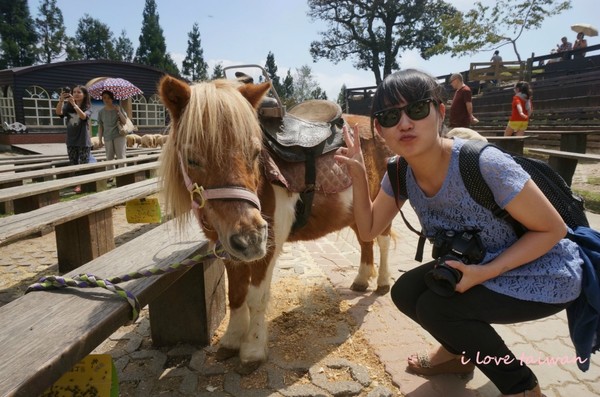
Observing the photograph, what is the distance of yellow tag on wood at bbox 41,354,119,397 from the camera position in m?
1.40

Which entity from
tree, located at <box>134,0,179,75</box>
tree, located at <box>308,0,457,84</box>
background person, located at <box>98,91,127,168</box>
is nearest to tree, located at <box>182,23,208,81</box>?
tree, located at <box>134,0,179,75</box>

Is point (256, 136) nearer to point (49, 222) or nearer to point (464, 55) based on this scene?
point (49, 222)

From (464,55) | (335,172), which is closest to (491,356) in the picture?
(335,172)

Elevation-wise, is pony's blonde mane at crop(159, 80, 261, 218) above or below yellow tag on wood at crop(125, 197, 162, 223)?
above

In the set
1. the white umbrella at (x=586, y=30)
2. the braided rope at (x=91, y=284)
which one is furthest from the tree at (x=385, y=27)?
the braided rope at (x=91, y=284)

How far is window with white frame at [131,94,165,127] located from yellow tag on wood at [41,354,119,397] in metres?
23.2

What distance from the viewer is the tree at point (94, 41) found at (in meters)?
58.8

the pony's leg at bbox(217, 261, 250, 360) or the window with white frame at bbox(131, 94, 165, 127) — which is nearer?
the pony's leg at bbox(217, 261, 250, 360)

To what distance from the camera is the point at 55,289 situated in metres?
1.67

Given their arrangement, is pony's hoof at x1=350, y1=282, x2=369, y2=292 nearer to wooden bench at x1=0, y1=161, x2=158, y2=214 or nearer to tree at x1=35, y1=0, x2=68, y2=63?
wooden bench at x1=0, y1=161, x2=158, y2=214

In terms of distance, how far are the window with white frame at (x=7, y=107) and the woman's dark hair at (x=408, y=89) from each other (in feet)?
79.7

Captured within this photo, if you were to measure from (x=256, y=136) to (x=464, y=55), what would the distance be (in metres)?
27.7

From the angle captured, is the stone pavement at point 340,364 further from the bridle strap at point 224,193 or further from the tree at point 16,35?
the tree at point 16,35

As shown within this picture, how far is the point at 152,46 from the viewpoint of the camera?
51219mm
